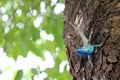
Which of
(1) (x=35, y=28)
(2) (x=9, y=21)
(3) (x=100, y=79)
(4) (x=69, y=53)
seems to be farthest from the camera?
(2) (x=9, y=21)

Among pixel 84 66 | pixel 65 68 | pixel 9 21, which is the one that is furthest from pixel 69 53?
pixel 9 21

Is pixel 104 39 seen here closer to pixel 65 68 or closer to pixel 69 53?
pixel 69 53

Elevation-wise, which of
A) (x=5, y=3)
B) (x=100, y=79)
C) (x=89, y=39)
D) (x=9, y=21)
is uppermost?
(x=5, y=3)

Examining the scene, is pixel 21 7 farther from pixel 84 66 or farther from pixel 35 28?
pixel 84 66

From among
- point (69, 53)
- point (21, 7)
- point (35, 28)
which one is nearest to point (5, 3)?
point (21, 7)

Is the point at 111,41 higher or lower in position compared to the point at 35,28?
lower

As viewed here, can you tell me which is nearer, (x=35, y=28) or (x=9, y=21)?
(x=35, y=28)

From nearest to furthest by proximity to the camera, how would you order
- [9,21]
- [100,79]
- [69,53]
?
[100,79], [69,53], [9,21]
